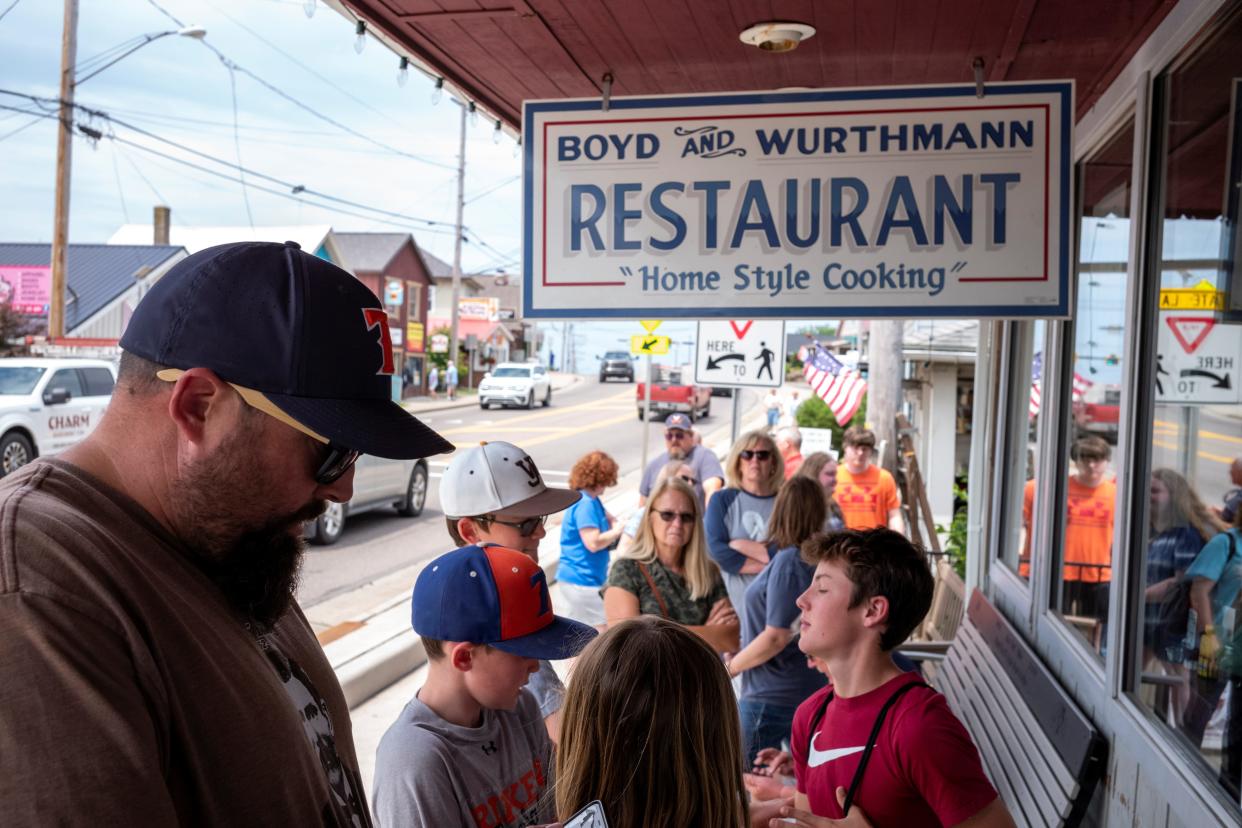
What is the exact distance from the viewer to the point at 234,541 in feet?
4.55

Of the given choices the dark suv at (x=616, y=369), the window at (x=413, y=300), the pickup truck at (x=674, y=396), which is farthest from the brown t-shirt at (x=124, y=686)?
the dark suv at (x=616, y=369)

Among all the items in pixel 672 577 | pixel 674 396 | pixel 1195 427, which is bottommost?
pixel 674 396

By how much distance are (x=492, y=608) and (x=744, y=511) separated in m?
4.00

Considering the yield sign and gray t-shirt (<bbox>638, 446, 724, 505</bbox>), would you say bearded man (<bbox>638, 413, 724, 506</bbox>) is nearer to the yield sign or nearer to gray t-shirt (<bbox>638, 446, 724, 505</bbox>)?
gray t-shirt (<bbox>638, 446, 724, 505</bbox>)

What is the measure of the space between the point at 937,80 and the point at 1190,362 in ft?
5.52

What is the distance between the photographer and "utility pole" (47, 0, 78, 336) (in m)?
21.3

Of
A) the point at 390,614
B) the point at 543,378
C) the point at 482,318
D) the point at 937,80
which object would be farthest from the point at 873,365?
the point at 482,318

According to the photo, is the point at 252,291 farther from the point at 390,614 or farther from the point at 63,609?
the point at 390,614

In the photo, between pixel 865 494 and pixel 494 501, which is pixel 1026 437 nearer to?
pixel 865 494

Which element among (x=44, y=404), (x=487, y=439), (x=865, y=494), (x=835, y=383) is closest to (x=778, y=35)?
(x=865, y=494)

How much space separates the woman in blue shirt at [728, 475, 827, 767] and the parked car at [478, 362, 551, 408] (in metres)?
39.1

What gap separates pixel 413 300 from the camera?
5628 centimetres

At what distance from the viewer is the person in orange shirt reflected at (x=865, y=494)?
8.91m

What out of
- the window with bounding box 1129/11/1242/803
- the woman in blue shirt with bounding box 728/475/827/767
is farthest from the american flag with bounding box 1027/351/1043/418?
the window with bounding box 1129/11/1242/803
